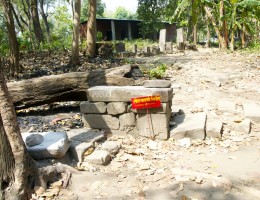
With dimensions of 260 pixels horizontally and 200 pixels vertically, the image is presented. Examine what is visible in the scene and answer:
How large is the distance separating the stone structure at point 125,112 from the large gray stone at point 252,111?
4.98 ft

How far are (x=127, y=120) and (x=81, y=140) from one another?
767 mm

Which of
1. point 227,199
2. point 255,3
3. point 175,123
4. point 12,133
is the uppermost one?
point 255,3

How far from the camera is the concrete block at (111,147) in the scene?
375cm

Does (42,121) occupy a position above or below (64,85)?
below

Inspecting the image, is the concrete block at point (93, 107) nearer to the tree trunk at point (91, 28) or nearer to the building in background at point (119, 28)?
the tree trunk at point (91, 28)

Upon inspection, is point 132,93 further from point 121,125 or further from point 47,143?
point 47,143

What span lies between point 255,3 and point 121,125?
9.27 meters

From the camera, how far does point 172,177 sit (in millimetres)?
3162

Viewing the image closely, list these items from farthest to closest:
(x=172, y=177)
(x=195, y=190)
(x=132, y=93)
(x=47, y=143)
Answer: (x=132, y=93)
(x=47, y=143)
(x=172, y=177)
(x=195, y=190)

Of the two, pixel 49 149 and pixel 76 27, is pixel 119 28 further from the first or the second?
pixel 49 149

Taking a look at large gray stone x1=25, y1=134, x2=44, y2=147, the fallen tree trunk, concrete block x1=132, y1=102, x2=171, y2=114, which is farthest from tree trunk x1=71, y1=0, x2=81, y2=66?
large gray stone x1=25, y1=134, x2=44, y2=147

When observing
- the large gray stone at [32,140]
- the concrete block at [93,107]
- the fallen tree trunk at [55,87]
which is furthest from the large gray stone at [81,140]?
the fallen tree trunk at [55,87]

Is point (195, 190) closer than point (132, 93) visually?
Yes

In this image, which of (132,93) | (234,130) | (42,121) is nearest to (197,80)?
(234,130)
